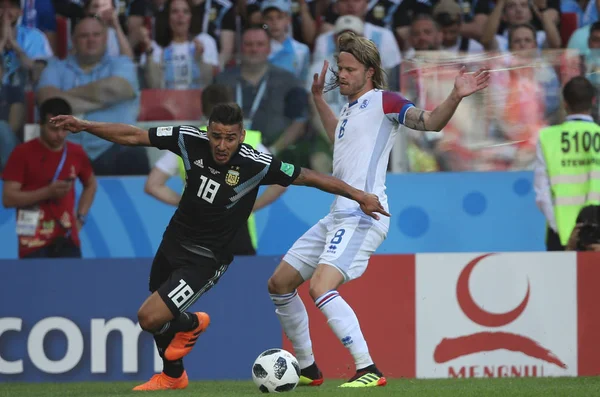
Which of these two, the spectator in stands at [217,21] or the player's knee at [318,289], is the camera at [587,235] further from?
the spectator in stands at [217,21]

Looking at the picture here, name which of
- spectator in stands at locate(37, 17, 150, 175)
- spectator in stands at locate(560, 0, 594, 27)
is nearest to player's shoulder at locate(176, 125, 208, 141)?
spectator in stands at locate(37, 17, 150, 175)

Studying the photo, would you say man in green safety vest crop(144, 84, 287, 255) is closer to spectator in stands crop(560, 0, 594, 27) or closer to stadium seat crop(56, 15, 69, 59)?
stadium seat crop(56, 15, 69, 59)

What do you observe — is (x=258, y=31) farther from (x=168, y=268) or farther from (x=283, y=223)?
(x=168, y=268)

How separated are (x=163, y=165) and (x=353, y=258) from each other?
3.15m

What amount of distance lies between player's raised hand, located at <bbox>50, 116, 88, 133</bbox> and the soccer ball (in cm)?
180

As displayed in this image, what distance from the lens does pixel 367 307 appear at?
9.16 m

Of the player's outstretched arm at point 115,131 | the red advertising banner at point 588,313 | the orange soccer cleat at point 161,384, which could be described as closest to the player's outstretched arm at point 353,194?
the player's outstretched arm at point 115,131

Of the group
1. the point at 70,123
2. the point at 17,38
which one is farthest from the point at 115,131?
the point at 17,38

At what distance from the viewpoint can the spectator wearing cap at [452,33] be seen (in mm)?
12384

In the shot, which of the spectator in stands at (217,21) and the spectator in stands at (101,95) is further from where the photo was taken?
the spectator in stands at (217,21)

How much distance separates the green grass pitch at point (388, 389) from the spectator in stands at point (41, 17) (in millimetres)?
5146

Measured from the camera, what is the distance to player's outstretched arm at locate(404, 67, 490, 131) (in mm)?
6945

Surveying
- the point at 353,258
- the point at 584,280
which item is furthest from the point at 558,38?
the point at 353,258

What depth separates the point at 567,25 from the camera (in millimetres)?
12484
